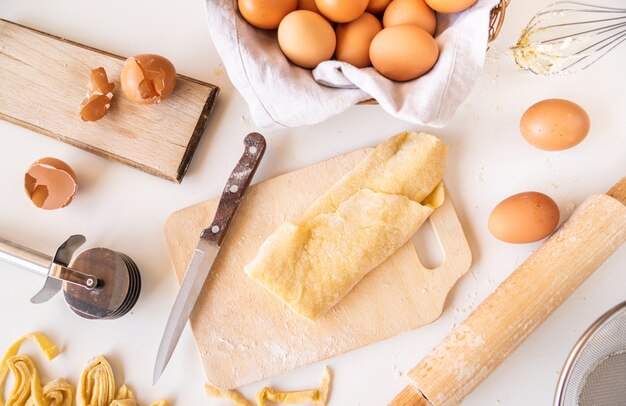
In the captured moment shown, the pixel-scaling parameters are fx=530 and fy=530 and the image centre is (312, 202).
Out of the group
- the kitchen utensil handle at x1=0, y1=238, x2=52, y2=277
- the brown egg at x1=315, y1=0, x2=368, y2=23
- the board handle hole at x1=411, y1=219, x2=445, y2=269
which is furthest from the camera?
the board handle hole at x1=411, y1=219, x2=445, y2=269

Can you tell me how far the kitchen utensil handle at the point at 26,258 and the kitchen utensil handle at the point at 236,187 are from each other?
1.06ft

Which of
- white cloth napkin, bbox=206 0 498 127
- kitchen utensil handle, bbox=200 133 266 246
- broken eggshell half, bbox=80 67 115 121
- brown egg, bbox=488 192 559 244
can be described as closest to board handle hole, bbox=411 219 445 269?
brown egg, bbox=488 192 559 244

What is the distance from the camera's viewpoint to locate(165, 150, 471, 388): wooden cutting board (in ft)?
3.76

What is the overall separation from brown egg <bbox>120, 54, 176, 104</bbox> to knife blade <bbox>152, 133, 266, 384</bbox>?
21 centimetres

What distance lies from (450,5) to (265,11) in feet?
1.13

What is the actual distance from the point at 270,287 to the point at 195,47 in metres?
0.58

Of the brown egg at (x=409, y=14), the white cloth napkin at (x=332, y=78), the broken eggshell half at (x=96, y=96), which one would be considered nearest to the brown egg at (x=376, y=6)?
the brown egg at (x=409, y=14)

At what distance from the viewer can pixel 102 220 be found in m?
1.20

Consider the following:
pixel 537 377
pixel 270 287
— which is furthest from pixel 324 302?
pixel 537 377

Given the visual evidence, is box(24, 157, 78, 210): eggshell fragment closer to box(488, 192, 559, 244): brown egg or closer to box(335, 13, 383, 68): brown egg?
box(335, 13, 383, 68): brown egg

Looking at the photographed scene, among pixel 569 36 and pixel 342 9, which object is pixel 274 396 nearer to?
pixel 342 9

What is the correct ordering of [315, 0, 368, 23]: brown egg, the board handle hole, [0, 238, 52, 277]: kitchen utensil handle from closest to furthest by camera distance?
[315, 0, 368, 23]: brown egg < [0, 238, 52, 277]: kitchen utensil handle < the board handle hole

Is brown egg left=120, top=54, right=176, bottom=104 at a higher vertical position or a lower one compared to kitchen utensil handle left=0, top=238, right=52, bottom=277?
higher

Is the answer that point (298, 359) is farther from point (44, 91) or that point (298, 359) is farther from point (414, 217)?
point (44, 91)
